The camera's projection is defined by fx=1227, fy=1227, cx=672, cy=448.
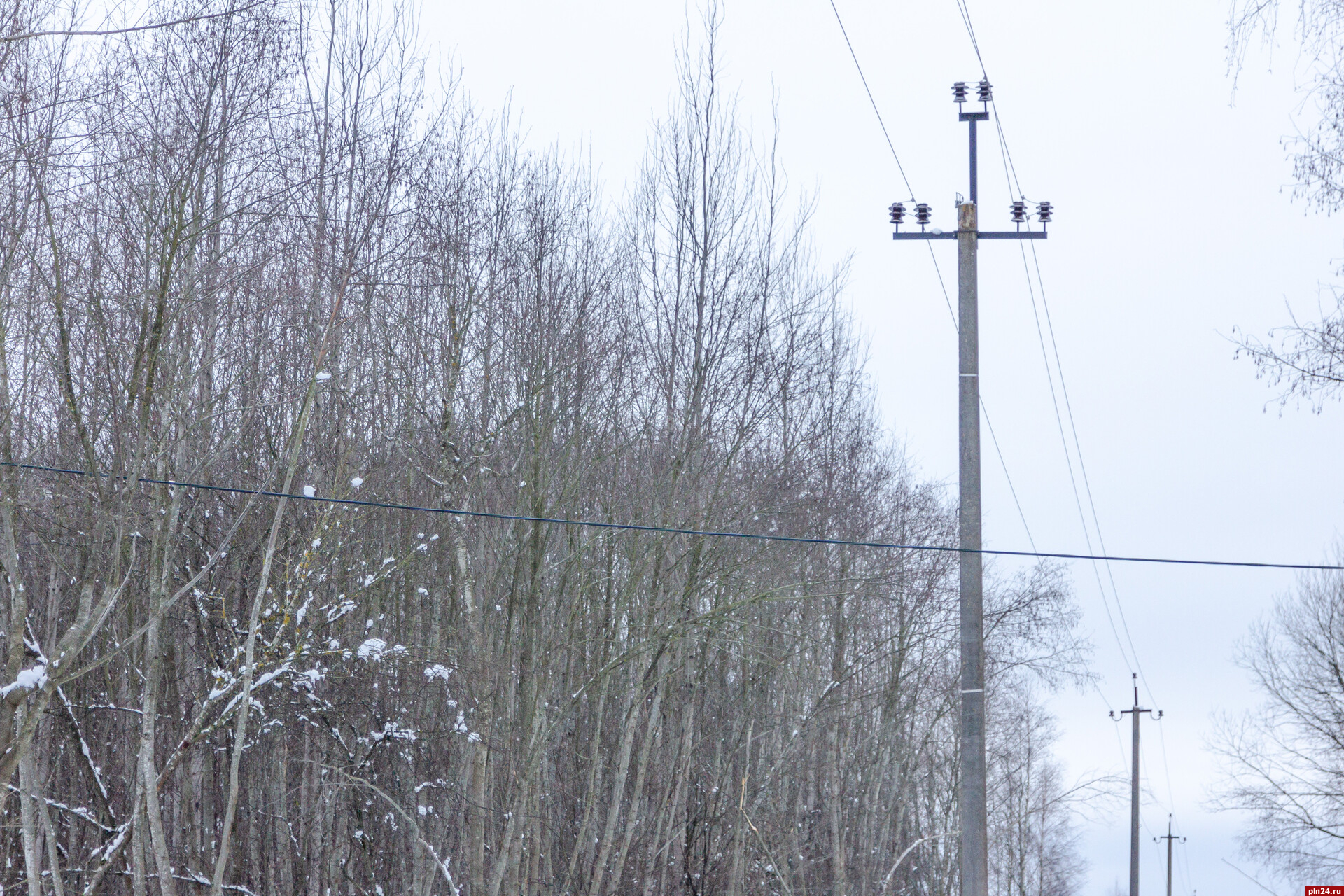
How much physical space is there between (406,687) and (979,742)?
25.8ft

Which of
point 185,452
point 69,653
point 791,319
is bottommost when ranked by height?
point 69,653

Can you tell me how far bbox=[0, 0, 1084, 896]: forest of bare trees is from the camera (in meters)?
10.6

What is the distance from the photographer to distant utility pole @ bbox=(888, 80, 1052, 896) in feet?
31.0

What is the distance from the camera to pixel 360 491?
13000mm

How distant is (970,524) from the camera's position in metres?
9.85

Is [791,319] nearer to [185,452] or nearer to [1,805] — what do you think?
[185,452]

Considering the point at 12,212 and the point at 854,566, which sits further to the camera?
the point at 854,566

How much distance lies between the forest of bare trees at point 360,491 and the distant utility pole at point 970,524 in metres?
2.66

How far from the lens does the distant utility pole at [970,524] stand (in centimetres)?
945

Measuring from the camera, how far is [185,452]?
11.8m

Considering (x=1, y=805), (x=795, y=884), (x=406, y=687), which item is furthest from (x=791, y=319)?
(x=795, y=884)

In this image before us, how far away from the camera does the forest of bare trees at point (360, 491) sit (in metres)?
10.6

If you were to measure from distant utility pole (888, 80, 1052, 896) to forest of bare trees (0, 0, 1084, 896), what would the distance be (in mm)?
2658

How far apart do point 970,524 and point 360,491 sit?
6515 mm
